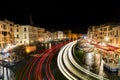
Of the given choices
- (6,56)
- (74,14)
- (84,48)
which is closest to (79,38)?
(84,48)

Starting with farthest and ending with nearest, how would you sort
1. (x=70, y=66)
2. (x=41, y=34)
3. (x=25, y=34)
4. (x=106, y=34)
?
(x=41, y=34) < (x=25, y=34) < (x=106, y=34) < (x=70, y=66)

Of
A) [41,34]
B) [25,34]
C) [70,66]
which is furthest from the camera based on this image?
[41,34]

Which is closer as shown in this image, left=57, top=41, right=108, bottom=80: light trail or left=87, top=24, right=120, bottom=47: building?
left=57, top=41, right=108, bottom=80: light trail

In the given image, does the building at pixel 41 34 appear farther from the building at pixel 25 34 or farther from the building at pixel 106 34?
the building at pixel 106 34

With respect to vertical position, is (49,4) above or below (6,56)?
above

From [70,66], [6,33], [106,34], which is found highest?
[6,33]

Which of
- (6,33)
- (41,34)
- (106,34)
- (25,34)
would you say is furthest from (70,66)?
(6,33)

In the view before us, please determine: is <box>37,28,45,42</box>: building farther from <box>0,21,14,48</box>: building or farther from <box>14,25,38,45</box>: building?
<box>0,21,14,48</box>: building

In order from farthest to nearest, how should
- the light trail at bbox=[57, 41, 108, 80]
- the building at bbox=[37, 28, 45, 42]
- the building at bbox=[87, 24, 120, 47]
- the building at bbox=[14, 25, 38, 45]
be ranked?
1. the building at bbox=[37, 28, 45, 42]
2. the building at bbox=[14, 25, 38, 45]
3. the building at bbox=[87, 24, 120, 47]
4. the light trail at bbox=[57, 41, 108, 80]

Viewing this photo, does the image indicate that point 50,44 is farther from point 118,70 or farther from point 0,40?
point 118,70

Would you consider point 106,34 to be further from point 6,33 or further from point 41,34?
point 6,33

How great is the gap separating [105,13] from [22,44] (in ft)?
17.8

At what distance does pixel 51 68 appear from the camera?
30.1ft

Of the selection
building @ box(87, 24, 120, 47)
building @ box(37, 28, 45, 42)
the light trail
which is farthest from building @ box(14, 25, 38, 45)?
building @ box(87, 24, 120, 47)
